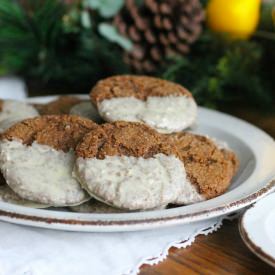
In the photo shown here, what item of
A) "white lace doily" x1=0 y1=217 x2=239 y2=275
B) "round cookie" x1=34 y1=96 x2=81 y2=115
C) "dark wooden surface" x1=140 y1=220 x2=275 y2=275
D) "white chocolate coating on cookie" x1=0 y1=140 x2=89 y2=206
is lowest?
"white lace doily" x1=0 y1=217 x2=239 y2=275

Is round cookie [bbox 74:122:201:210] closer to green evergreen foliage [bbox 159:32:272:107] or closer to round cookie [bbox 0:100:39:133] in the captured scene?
round cookie [bbox 0:100:39:133]

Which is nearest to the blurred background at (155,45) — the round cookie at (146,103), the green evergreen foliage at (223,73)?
the green evergreen foliage at (223,73)

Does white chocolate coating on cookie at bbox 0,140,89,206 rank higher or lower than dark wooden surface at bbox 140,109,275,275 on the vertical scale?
higher

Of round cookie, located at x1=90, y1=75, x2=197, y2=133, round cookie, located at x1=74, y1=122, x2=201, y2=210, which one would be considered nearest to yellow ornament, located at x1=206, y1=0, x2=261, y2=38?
round cookie, located at x1=90, y1=75, x2=197, y2=133

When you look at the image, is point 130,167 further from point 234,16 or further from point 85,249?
point 234,16

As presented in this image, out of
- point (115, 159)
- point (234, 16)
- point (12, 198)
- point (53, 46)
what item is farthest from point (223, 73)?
point (12, 198)

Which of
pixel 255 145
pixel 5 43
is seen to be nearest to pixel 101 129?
pixel 255 145
